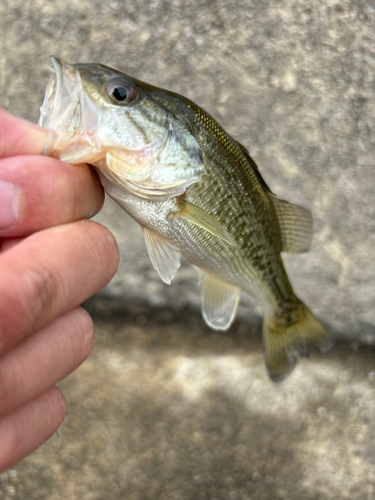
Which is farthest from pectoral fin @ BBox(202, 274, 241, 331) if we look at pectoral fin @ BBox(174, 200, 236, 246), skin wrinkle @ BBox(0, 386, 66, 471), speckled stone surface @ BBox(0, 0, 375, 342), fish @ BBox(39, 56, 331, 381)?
speckled stone surface @ BBox(0, 0, 375, 342)

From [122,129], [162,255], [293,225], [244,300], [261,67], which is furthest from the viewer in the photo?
[244,300]

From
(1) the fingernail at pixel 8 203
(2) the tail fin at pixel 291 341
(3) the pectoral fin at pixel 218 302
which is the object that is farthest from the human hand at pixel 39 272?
(2) the tail fin at pixel 291 341

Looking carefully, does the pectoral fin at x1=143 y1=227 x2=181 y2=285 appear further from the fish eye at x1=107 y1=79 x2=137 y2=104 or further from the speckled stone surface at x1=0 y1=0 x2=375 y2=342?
the speckled stone surface at x1=0 y1=0 x2=375 y2=342

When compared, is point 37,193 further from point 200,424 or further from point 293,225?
point 200,424

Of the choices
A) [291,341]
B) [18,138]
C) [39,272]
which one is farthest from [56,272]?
[291,341]

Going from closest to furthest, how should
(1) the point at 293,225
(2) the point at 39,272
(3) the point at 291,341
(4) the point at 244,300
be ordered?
(2) the point at 39,272 → (1) the point at 293,225 → (3) the point at 291,341 → (4) the point at 244,300

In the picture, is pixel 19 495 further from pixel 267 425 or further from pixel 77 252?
pixel 77 252
